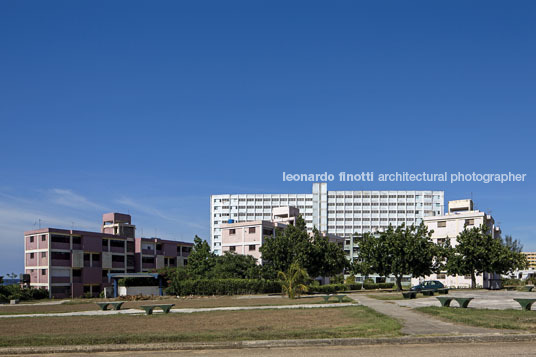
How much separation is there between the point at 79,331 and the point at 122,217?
3292 inches

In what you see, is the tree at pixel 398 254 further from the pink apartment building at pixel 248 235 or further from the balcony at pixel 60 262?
the balcony at pixel 60 262

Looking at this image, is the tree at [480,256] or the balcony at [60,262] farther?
the balcony at [60,262]

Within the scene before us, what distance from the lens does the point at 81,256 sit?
8650 cm

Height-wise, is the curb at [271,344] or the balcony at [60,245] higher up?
the curb at [271,344]

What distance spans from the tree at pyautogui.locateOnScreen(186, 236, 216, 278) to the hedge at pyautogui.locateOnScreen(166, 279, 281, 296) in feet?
16.1

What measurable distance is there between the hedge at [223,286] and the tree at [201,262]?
16.1 ft

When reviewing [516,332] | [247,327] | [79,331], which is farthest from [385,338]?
[79,331]

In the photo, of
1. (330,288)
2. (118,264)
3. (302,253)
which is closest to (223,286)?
(302,253)

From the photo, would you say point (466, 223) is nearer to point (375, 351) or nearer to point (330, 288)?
point (330, 288)

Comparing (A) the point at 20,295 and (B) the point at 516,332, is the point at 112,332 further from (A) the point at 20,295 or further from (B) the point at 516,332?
(A) the point at 20,295

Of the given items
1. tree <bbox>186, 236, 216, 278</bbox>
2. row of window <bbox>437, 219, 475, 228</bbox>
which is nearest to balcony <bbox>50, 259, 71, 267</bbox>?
tree <bbox>186, 236, 216, 278</bbox>

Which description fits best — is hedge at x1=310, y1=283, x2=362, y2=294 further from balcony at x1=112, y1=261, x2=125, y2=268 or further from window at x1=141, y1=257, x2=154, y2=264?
window at x1=141, y1=257, x2=154, y2=264

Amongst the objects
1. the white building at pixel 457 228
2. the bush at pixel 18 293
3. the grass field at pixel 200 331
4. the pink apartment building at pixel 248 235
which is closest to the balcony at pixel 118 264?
the pink apartment building at pixel 248 235

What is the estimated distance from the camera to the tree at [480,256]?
7012 cm
